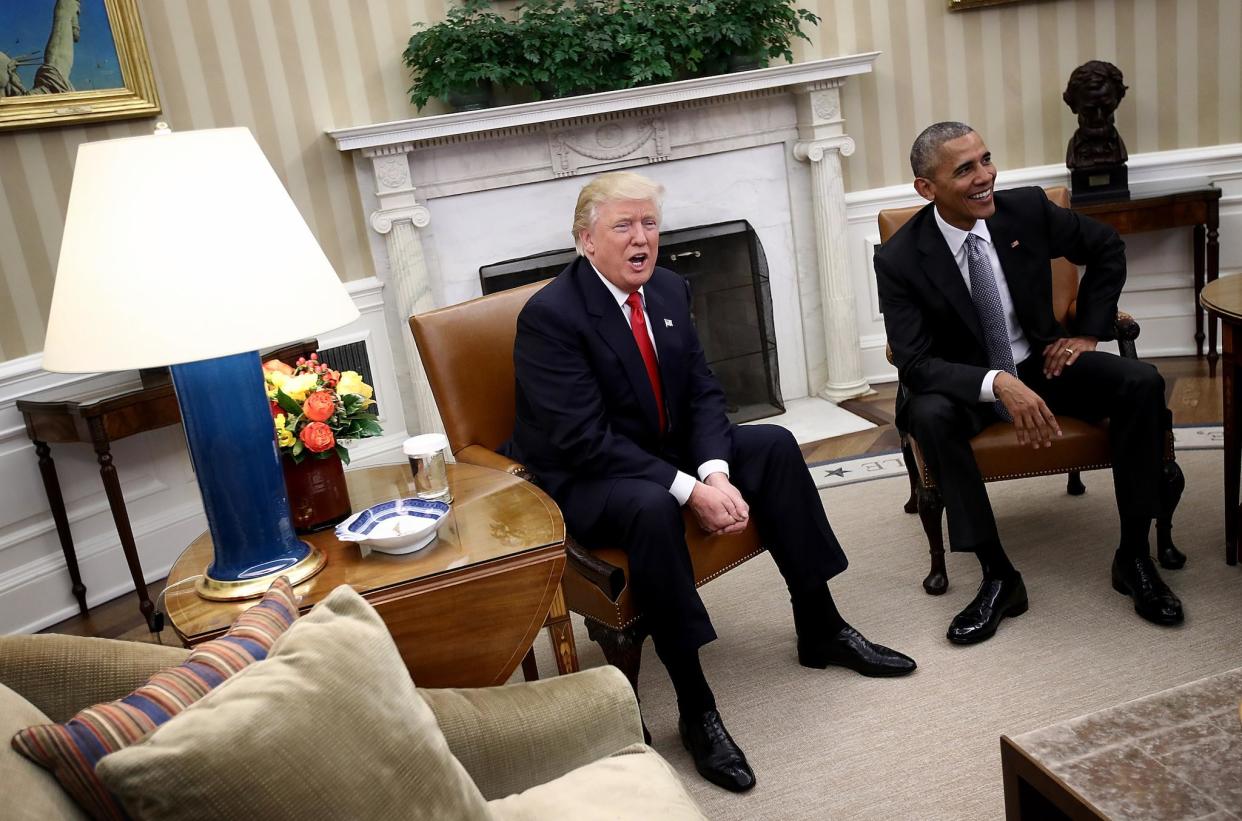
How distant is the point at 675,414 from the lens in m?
2.71

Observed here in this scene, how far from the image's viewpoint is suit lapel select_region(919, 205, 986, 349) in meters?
2.91

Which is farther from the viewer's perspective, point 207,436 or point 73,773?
point 207,436

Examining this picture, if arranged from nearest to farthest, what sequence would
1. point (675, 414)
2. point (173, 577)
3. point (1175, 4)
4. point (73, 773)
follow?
point (73, 773) → point (173, 577) → point (675, 414) → point (1175, 4)

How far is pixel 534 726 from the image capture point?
1.54 metres

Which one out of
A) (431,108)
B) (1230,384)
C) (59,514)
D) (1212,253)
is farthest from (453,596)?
(1212,253)

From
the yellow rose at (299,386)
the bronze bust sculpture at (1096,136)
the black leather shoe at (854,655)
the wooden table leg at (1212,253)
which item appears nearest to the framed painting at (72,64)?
the yellow rose at (299,386)

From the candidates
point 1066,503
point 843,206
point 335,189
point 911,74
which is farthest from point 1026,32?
point 335,189

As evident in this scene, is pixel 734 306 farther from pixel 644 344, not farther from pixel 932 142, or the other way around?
pixel 644 344

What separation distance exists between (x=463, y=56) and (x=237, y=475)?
2.70m

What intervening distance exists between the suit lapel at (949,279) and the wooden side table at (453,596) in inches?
55.5

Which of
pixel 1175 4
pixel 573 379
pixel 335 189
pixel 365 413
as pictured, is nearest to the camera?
pixel 365 413

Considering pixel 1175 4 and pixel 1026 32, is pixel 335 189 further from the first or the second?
pixel 1175 4

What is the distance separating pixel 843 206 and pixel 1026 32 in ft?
3.73

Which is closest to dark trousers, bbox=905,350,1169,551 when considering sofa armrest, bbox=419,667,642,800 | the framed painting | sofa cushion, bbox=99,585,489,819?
sofa armrest, bbox=419,667,642,800
